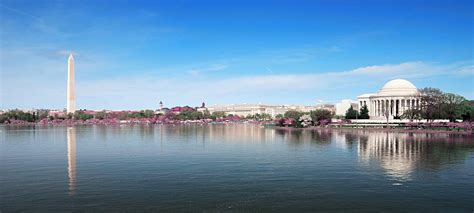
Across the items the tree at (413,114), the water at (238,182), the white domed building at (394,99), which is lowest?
Result: the water at (238,182)

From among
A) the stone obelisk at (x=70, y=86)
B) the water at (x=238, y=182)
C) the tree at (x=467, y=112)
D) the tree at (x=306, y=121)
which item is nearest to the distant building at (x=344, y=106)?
the tree at (x=306, y=121)

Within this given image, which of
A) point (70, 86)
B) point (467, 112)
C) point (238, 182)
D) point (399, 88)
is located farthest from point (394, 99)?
point (70, 86)

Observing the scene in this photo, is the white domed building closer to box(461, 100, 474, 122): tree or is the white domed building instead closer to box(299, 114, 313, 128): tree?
box(461, 100, 474, 122): tree

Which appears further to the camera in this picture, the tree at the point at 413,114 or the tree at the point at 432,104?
the tree at the point at 413,114

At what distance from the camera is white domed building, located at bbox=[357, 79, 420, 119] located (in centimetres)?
8750

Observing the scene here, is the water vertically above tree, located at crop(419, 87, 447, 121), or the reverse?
tree, located at crop(419, 87, 447, 121)

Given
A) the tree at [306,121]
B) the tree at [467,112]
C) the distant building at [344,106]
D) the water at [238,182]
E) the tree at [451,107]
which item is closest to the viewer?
the water at [238,182]

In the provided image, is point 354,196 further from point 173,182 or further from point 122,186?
point 122,186

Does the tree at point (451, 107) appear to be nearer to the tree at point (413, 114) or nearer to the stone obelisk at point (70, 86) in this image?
the tree at point (413, 114)

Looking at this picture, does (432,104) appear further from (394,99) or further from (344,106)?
(344,106)

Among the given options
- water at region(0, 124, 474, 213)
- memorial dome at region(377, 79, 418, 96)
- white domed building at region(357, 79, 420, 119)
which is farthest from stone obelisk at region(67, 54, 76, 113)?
water at region(0, 124, 474, 213)

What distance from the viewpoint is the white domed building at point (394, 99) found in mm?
87500

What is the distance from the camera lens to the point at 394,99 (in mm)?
88938

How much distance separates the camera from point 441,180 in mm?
19219
